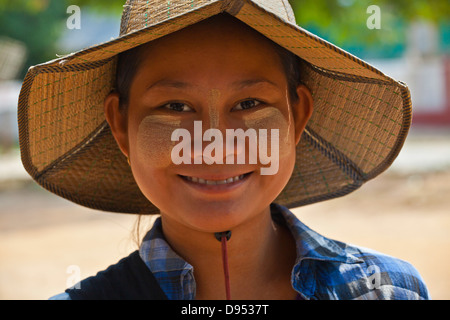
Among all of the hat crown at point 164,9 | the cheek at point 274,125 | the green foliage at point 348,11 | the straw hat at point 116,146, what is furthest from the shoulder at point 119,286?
the green foliage at point 348,11

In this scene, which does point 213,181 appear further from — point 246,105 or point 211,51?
point 211,51

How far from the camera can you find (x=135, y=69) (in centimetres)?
162

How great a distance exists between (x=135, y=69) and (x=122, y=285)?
60cm

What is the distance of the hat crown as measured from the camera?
52.8 inches

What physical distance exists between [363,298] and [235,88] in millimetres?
691

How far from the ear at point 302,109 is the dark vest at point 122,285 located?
1.97 ft

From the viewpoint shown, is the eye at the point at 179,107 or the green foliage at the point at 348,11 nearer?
the eye at the point at 179,107

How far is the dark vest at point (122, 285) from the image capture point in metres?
1.57

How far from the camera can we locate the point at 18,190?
9461 mm

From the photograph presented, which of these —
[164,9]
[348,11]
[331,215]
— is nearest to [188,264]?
[164,9]

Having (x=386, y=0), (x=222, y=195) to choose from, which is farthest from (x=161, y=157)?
(x=386, y=0)

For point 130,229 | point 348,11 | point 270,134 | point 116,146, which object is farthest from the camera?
point 348,11

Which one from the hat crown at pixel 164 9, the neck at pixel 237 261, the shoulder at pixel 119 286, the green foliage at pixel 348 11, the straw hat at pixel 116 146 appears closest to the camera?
the hat crown at pixel 164 9

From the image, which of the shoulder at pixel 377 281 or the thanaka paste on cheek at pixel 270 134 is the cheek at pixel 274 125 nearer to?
the thanaka paste on cheek at pixel 270 134
